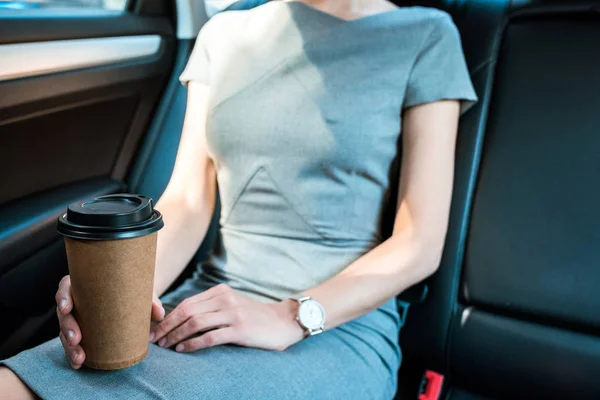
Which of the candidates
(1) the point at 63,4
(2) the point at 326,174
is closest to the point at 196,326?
(2) the point at 326,174

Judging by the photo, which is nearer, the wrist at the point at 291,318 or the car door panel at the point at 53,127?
the wrist at the point at 291,318

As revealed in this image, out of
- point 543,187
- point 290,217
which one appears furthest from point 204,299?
point 543,187

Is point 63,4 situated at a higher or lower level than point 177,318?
higher

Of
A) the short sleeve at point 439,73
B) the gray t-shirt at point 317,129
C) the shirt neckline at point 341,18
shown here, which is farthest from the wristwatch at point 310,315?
the shirt neckline at point 341,18

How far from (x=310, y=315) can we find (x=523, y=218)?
46cm

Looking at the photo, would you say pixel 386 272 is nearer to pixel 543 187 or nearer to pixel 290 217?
pixel 290 217

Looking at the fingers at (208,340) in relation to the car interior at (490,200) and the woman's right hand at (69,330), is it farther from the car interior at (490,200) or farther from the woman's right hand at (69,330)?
the car interior at (490,200)

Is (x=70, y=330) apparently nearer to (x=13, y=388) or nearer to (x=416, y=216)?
(x=13, y=388)

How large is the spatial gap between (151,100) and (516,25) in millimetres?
893

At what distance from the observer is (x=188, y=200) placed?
1.24 m

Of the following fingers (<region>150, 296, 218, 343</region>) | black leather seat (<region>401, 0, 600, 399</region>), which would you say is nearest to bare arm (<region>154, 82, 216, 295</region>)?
fingers (<region>150, 296, 218, 343</region>)

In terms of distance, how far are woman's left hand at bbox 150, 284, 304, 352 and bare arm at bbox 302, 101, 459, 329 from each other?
12cm

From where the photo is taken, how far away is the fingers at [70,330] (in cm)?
75

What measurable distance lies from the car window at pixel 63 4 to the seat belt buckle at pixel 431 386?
1.11m
